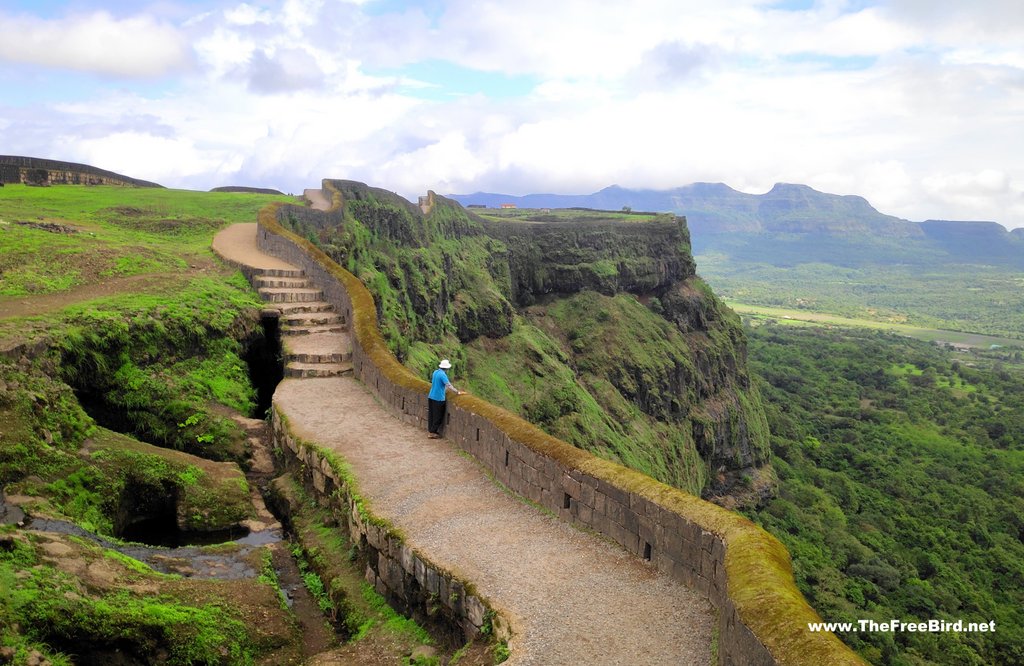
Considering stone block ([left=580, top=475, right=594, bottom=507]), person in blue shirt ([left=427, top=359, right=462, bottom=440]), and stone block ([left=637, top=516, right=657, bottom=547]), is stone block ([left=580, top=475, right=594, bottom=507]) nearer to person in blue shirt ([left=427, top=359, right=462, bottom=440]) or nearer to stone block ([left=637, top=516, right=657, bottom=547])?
stone block ([left=637, top=516, right=657, bottom=547])

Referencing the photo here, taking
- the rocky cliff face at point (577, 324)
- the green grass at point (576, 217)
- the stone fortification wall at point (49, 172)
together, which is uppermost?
the green grass at point (576, 217)

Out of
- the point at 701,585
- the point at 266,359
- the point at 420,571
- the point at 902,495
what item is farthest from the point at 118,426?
the point at 902,495

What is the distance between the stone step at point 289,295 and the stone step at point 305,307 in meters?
0.28

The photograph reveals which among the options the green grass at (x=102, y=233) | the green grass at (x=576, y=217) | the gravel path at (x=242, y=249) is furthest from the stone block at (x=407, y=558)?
the green grass at (x=576, y=217)

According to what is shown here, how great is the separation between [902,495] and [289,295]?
71.6 m

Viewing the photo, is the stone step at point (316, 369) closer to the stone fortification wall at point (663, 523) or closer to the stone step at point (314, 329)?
the stone fortification wall at point (663, 523)

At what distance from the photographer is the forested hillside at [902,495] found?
45688 mm

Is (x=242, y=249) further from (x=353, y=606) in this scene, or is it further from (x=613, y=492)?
(x=613, y=492)

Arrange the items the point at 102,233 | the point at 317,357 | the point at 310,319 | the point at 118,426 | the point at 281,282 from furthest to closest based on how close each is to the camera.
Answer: the point at 102,233 → the point at 281,282 → the point at 310,319 → the point at 317,357 → the point at 118,426

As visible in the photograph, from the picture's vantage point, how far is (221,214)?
33.4m

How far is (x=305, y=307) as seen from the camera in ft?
67.7

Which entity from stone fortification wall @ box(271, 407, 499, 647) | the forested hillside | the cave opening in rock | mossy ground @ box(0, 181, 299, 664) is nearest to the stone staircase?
the cave opening in rock

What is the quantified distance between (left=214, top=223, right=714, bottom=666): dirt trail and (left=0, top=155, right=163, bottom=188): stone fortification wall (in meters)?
32.4

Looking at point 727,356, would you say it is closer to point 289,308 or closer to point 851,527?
point 851,527
